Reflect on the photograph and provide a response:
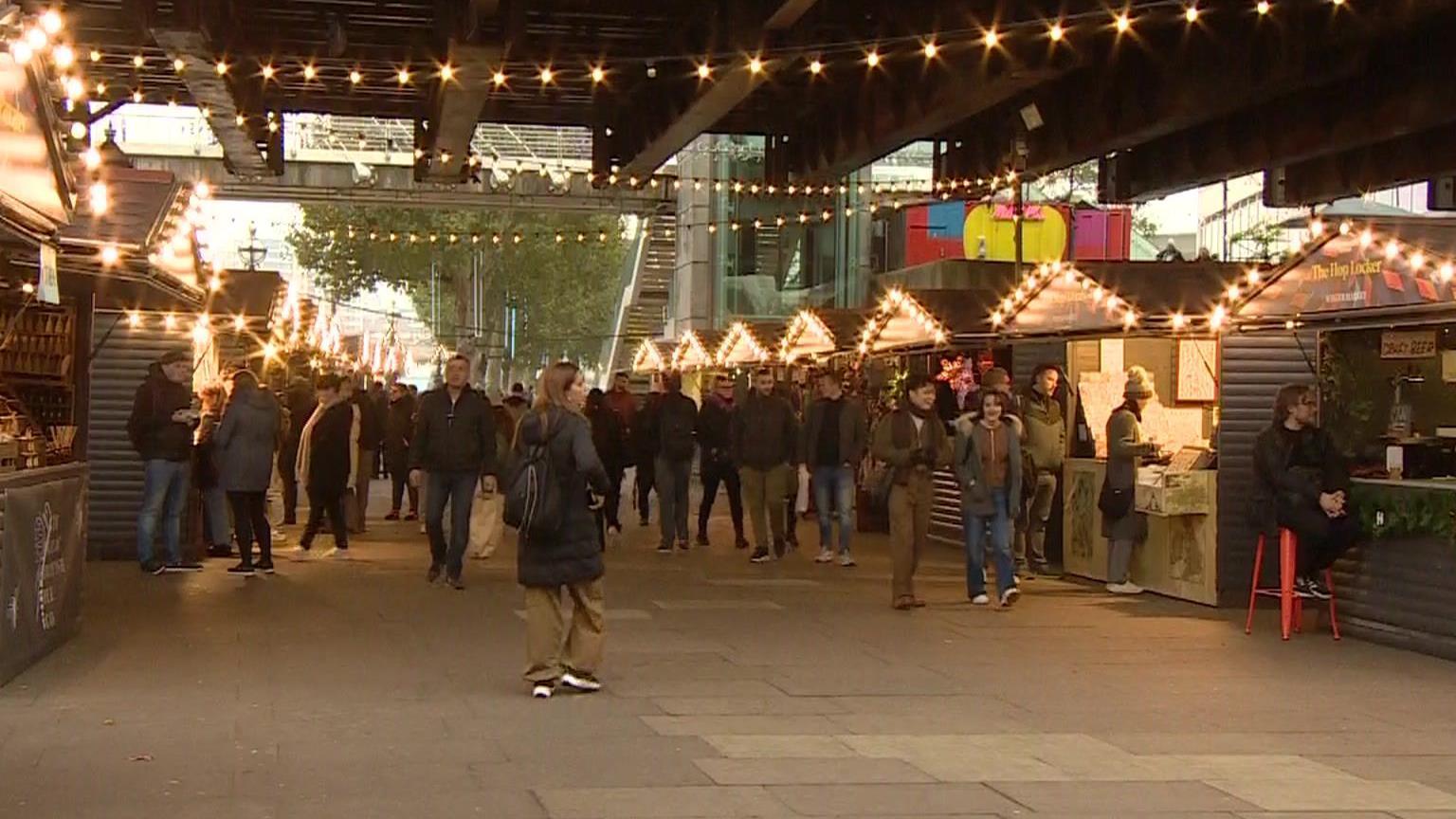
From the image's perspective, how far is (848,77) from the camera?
2125 cm

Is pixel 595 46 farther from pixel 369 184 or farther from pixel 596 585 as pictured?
pixel 369 184

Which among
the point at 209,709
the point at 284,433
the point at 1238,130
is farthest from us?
the point at 1238,130

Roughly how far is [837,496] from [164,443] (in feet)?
19.2

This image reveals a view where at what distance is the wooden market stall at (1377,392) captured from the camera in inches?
480

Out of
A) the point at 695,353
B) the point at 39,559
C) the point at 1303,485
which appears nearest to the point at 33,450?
the point at 39,559

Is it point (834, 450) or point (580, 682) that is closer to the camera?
point (580, 682)

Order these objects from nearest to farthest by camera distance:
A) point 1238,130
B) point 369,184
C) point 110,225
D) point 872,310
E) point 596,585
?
point 596,585
point 110,225
point 1238,130
point 872,310
point 369,184

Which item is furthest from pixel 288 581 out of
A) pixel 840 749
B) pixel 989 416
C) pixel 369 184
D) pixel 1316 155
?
pixel 369 184

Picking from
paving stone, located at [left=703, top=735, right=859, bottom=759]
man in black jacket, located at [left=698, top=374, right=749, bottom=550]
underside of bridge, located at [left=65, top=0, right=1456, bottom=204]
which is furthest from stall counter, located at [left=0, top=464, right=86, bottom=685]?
man in black jacket, located at [left=698, top=374, right=749, bottom=550]

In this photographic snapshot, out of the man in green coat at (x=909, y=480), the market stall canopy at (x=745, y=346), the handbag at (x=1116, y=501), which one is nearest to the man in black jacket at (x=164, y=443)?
the man in green coat at (x=909, y=480)

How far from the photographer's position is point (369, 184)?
120 ft

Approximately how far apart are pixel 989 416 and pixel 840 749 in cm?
608

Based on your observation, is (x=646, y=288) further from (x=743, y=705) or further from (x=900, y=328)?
(x=743, y=705)

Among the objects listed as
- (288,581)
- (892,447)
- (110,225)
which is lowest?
(288,581)
